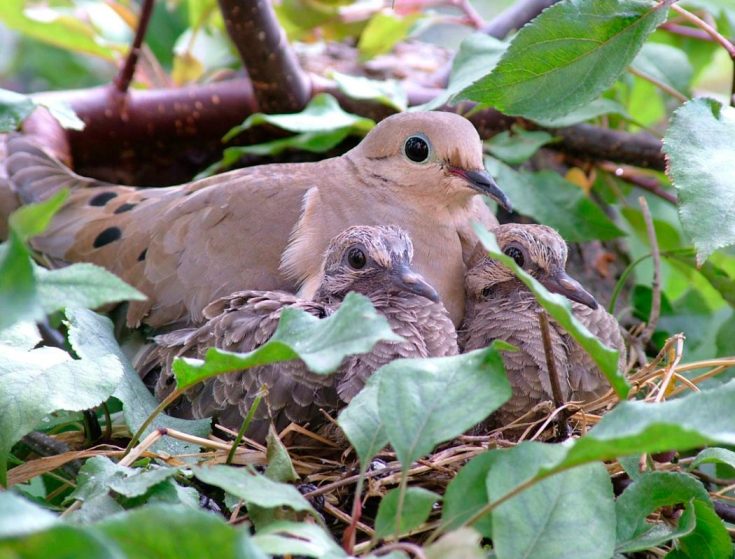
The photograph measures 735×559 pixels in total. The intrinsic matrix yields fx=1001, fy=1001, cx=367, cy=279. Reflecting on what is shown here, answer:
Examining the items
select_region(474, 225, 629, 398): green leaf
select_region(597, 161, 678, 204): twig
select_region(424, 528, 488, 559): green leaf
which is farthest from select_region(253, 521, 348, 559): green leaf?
select_region(597, 161, 678, 204): twig

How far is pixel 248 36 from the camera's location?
2.78 metres

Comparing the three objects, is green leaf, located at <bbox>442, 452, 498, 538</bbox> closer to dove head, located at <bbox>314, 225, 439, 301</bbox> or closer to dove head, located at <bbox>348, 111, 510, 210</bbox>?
dove head, located at <bbox>314, 225, 439, 301</bbox>

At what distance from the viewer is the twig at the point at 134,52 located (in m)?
2.72

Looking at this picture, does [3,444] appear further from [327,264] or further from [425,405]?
[327,264]

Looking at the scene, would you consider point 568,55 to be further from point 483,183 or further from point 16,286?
point 16,286

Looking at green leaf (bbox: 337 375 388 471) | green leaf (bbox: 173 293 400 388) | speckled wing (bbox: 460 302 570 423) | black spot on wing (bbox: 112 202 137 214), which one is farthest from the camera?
black spot on wing (bbox: 112 202 137 214)

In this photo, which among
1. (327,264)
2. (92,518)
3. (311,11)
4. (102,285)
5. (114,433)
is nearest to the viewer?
(102,285)

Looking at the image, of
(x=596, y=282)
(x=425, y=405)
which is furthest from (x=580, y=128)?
(x=425, y=405)

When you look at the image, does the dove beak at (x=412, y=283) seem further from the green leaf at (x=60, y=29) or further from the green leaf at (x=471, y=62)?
the green leaf at (x=60, y=29)

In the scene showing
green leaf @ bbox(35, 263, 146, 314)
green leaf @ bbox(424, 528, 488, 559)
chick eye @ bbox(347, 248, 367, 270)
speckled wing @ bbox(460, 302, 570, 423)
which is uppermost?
green leaf @ bbox(35, 263, 146, 314)

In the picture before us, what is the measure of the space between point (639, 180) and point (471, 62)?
1211mm

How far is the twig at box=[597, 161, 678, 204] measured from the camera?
313 cm

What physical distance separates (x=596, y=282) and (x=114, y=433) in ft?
5.20

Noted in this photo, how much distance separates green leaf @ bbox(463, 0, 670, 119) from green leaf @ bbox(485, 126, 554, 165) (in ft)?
2.96
